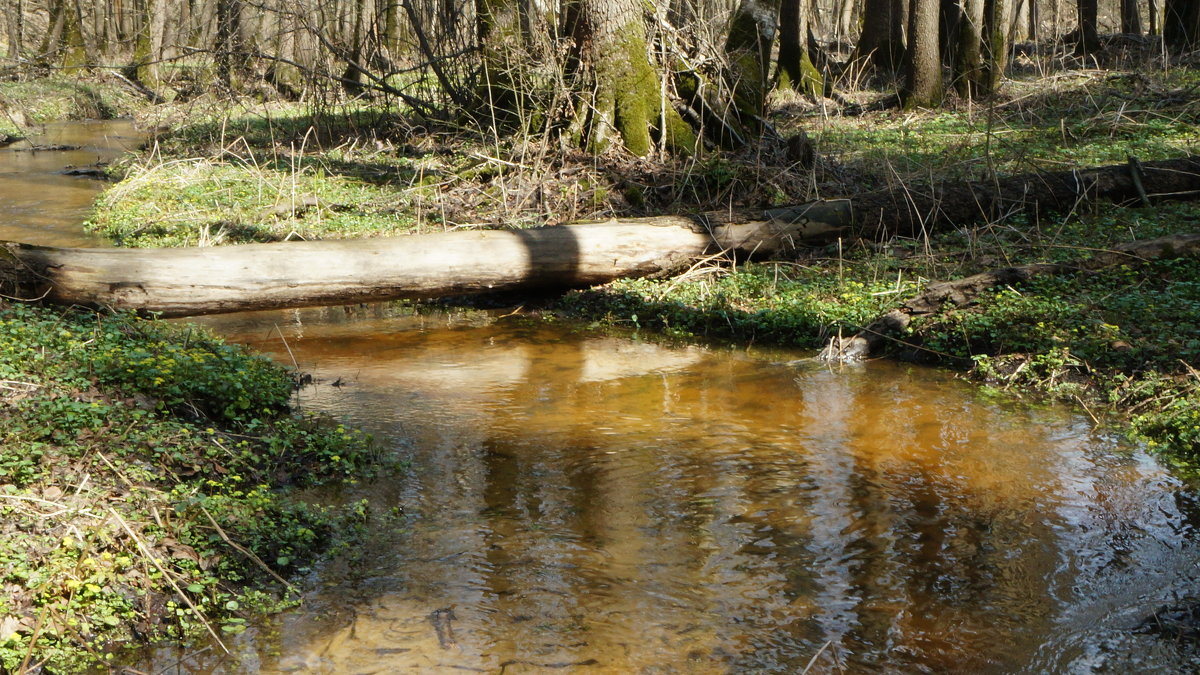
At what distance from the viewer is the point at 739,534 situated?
4984mm

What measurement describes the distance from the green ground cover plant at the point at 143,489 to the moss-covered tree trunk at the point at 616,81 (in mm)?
6661

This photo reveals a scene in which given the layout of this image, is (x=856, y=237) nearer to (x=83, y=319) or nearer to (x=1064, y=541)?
(x=1064, y=541)

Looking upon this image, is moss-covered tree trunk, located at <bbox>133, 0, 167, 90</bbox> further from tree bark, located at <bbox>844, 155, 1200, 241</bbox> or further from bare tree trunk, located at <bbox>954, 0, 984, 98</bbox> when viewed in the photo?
tree bark, located at <bbox>844, 155, 1200, 241</bbox>

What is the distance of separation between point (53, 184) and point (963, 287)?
15573 mm

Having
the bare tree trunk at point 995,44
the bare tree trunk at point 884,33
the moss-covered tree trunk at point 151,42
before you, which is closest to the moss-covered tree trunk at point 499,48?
the bare tree trunk at point 995,44

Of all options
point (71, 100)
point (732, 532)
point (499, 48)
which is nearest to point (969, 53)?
point (499, 48)

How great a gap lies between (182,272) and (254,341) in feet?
3.39

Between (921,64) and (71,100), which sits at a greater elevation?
(71,100)

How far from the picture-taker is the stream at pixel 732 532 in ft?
12.9

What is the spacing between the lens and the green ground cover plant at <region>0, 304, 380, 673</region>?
3.85 m

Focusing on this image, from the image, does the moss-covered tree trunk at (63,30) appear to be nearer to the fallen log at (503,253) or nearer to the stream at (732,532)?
the fallen log at (503,253)

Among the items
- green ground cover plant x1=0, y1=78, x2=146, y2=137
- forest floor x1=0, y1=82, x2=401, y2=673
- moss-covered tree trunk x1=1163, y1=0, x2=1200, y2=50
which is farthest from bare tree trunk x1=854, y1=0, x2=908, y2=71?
green ground cover plant x1=0, y1=78, x2=146, y2=137

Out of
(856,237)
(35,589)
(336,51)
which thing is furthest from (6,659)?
(336,51)

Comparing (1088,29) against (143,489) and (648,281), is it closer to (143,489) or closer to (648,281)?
(648,281)
